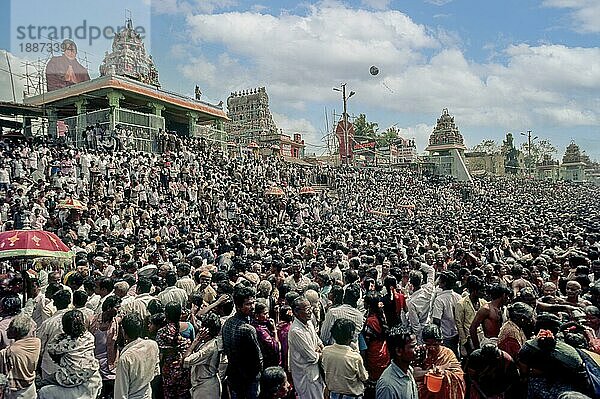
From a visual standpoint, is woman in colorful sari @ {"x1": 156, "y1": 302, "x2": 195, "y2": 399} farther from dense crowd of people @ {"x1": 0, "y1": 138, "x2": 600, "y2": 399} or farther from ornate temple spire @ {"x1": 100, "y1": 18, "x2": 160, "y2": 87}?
ornate temple spire @ {"x1": 100, "y1": 18, "x2": 160, "y2": 87}

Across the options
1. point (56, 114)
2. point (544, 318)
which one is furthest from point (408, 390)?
point (56, 114)

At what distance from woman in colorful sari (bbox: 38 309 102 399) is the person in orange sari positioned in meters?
2.77

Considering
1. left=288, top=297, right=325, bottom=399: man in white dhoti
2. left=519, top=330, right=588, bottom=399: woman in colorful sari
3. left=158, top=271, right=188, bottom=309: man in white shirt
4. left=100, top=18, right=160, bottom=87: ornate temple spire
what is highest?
left=100, top=18, right=160, bottom=87: ornate temple spire

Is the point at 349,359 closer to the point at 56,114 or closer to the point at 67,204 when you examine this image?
the point at 67,204

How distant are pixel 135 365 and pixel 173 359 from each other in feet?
1.22

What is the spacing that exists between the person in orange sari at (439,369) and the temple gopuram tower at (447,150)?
47.0 meters

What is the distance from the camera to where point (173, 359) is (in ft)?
15.0

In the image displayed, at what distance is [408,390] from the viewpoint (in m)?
3.59

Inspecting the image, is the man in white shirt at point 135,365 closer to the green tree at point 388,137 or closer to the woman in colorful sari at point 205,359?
the woman in colorful sari at point 205,359

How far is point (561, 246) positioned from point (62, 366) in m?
11.4

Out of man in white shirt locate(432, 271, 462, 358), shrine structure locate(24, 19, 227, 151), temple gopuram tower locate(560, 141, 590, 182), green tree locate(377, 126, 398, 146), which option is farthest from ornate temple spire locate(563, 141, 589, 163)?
man in white shirt locate(432, 271, 462, 358)

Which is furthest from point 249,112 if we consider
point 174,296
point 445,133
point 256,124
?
point 174,296

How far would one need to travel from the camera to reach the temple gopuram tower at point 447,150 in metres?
49.9

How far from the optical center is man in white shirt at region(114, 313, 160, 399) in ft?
14.0
